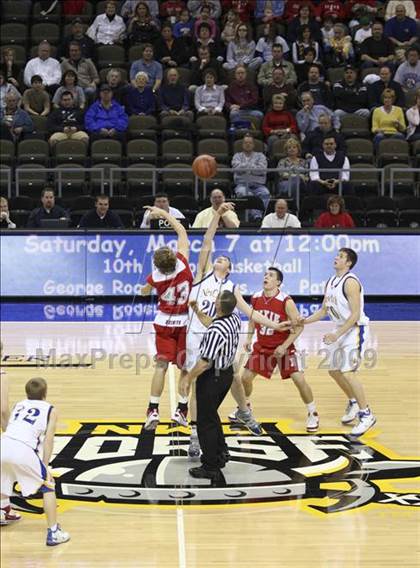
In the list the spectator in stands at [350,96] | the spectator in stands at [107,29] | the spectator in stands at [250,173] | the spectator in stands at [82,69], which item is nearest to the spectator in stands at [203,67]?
the spectator in stands at [107,29]

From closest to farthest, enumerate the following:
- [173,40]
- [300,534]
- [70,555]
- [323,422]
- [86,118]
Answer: [70,555] → [300,534] → [323,422] → [86,118] → [173,40]

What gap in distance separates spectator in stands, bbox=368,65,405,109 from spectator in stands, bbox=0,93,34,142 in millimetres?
6055

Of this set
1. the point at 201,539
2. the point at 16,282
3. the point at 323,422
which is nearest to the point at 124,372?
the point at 323,422

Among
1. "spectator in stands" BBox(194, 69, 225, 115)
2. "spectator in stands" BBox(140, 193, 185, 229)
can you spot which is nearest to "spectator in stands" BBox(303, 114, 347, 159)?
"spectator in stands" BBox(194, 69, 225, 115)

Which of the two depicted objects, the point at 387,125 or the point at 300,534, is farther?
the point at 387,125

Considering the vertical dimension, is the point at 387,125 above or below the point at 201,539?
above

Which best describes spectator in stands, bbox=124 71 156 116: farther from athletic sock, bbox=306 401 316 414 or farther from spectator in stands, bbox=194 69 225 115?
athletic sock, bbox=306 401 316 414

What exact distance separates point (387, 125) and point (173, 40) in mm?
4362

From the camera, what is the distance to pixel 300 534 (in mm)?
7715

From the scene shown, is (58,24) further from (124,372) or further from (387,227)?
(124,372)

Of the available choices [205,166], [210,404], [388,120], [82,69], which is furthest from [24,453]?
[82,69]

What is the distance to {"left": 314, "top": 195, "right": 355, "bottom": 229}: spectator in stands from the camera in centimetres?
1709

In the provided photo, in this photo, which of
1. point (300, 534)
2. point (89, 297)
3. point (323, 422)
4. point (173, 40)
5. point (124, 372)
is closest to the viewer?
point (300, 534)

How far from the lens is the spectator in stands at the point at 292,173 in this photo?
58.7 feet
